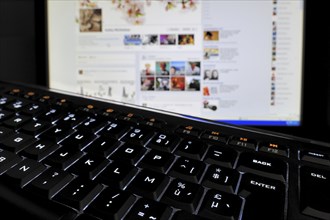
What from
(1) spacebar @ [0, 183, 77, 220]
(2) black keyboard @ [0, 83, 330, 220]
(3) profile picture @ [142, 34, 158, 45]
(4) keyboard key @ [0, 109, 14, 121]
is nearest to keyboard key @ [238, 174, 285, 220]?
(2) black keyboard @ [0, 83, 330, 220]

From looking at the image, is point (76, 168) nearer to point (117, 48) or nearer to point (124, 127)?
point (124, 127)

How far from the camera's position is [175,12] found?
49cm

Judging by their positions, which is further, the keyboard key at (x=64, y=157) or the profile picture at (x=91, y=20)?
the profile picture at (x=91, y=20)

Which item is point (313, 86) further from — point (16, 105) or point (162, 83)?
point (16, 105)

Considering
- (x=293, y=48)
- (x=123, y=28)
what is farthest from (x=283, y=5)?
(x=123, y=28)

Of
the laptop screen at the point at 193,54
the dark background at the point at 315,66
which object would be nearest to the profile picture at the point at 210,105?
the laptop screen at the point at 193,54

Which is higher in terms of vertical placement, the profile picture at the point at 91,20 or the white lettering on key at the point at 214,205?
the profile picture at the point at 91,20

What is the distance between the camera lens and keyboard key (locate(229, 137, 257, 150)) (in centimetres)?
26

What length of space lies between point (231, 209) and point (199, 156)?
0.06m

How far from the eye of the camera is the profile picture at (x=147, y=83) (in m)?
0.51

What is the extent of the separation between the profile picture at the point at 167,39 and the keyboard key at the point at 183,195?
0.32m

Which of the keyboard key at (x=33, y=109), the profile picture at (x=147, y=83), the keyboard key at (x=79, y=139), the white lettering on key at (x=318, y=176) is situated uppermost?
the profile picture at (x=147, y=83)

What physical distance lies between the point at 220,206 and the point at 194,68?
13.1 inches

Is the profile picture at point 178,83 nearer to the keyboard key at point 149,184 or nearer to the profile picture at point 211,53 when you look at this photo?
the profile picture at point 211,53
